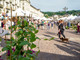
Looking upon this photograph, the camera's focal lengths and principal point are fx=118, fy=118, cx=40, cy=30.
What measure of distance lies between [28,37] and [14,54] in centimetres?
44

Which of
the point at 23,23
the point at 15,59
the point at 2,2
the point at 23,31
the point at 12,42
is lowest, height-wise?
the point at 15,59

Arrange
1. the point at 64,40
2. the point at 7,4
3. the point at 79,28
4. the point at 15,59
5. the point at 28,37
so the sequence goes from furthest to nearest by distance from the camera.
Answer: the point at 7,4, the point at 79,28, the point at 64,40, the point at 15,59, the point at 28,37

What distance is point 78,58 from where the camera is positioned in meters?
5.43

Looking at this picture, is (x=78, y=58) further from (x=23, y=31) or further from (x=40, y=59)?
(x=23, y=31)

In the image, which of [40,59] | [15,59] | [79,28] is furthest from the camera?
[79,28]

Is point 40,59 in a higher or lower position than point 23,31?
lower

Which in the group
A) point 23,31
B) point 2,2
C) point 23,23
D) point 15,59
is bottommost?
point 15,59

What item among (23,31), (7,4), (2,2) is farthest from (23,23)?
(7,4)

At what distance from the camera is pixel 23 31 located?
220 cm

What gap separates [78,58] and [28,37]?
4.08m

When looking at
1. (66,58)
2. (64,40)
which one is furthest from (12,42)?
(64,40)

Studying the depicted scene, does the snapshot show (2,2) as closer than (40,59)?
No

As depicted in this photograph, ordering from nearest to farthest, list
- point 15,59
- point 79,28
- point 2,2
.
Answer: point 15,59 → point 79,28 → point 2,2

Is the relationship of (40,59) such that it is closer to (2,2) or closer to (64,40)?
(64,40)
